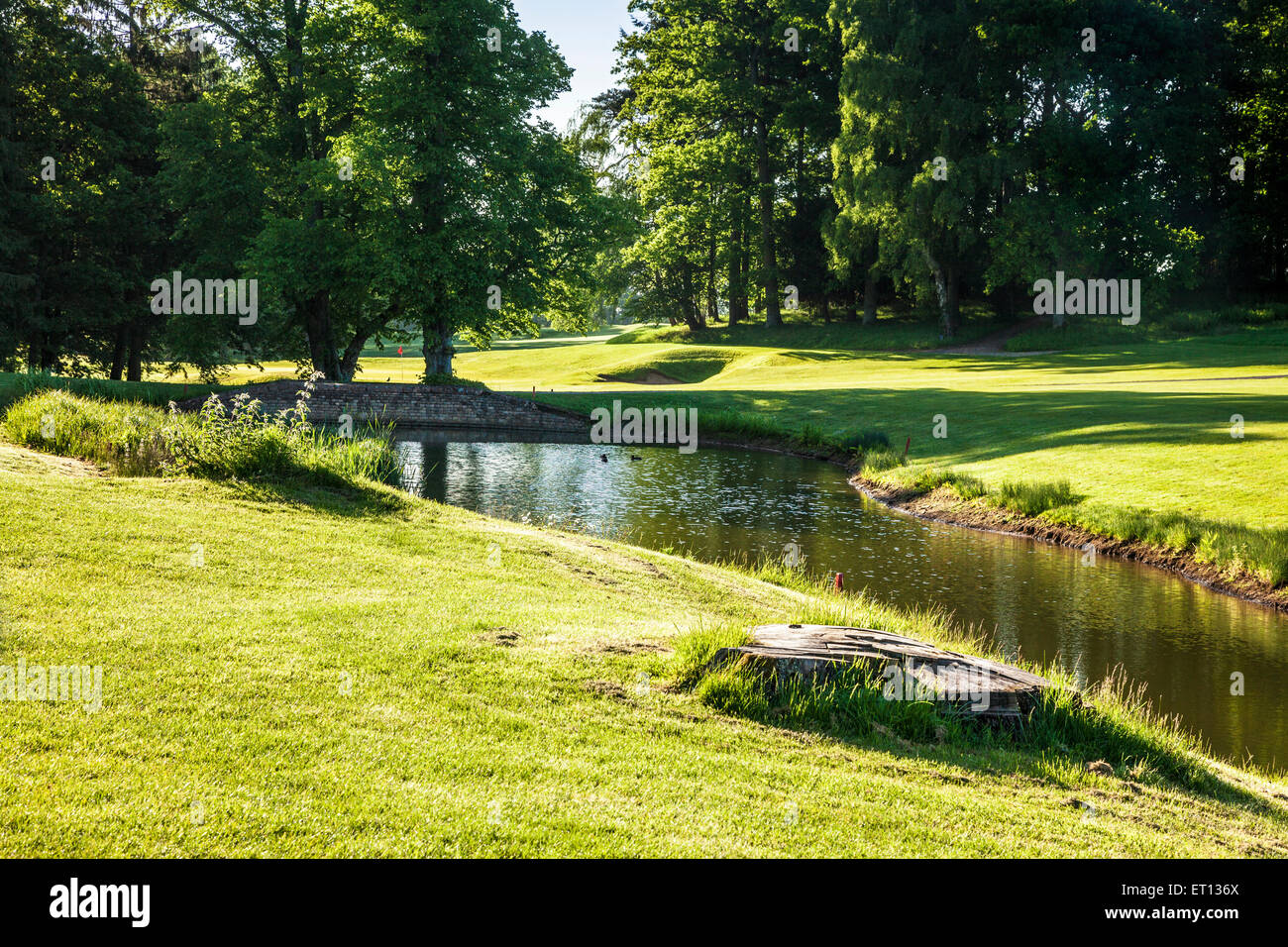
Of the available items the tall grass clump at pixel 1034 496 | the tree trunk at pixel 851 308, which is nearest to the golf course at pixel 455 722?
the tall grass clump at pixel 1034 496

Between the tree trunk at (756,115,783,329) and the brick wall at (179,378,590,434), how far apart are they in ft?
98.0

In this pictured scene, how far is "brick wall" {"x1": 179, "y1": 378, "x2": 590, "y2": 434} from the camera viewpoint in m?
36.4

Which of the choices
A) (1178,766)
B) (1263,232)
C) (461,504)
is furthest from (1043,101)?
(1178,766)

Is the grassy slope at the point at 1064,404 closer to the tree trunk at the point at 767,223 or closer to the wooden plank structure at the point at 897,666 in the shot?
the tree trunk at the point at 767,223

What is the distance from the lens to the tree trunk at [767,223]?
62281 millimetres

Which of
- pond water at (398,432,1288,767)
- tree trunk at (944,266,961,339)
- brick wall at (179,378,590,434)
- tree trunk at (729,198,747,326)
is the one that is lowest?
pond water at (398,432,1288,767)

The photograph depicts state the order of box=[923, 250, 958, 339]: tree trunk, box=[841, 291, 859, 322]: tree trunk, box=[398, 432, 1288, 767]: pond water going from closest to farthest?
1. box=[398, 432, 1288, 767]: pond water
2. box=[923, 250, 958, 339]: tree trunk
3. box=[841, 291, 859, 322]: tree trunk

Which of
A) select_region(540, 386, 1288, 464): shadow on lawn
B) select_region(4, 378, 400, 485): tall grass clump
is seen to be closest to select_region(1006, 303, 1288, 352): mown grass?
select_region(540, 386, 1288, 464): shadow on lawn

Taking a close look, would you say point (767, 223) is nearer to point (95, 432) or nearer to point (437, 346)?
point (437, 346)

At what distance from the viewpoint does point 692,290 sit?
7356 cm

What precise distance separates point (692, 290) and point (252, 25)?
137 feet

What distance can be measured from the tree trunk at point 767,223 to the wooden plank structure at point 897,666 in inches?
2207

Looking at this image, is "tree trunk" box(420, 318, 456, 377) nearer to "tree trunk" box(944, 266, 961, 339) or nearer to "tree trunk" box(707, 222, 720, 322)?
"tree trunk" box(707, 222, 720, 322)

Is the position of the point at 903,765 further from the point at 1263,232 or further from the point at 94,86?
the point at 1263,232
